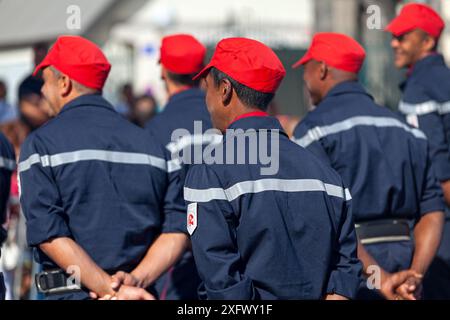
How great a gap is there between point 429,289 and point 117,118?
254 cm

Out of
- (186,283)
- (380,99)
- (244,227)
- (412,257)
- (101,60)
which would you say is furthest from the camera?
(380,99)

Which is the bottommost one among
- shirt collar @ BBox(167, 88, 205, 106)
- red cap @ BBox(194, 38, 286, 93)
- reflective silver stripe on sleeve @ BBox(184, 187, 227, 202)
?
reflective silver stripe on sleeve @ BBox(184, 187, 227, 202)

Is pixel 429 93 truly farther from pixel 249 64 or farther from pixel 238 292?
pixel 238 292

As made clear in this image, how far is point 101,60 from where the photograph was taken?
5430mm

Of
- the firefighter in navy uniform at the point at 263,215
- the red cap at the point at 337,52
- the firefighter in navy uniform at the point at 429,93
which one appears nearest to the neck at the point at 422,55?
the firefighter in navy uniform at the point at 429,93

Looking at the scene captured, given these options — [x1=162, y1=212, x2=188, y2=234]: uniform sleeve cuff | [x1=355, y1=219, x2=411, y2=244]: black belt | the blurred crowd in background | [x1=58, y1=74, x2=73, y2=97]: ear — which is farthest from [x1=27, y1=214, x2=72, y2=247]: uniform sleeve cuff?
the blurred crowd in background

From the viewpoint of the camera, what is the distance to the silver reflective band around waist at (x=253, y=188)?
4293 mm

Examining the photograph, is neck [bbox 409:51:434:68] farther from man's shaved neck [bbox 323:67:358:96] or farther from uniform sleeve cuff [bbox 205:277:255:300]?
uniform sleeve cuff [bbox 205:277:255:300]

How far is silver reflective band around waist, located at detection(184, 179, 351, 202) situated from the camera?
14.1 feet

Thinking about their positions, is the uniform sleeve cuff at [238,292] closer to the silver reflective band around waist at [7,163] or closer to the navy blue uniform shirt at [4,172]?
the navy blue uniform shirt at [4,172]

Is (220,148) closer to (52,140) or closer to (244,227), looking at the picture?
(244,227)

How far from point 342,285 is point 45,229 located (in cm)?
149

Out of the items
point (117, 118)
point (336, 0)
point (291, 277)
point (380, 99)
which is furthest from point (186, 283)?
point (336, 0)

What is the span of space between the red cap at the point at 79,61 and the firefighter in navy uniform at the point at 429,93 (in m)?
2.21
